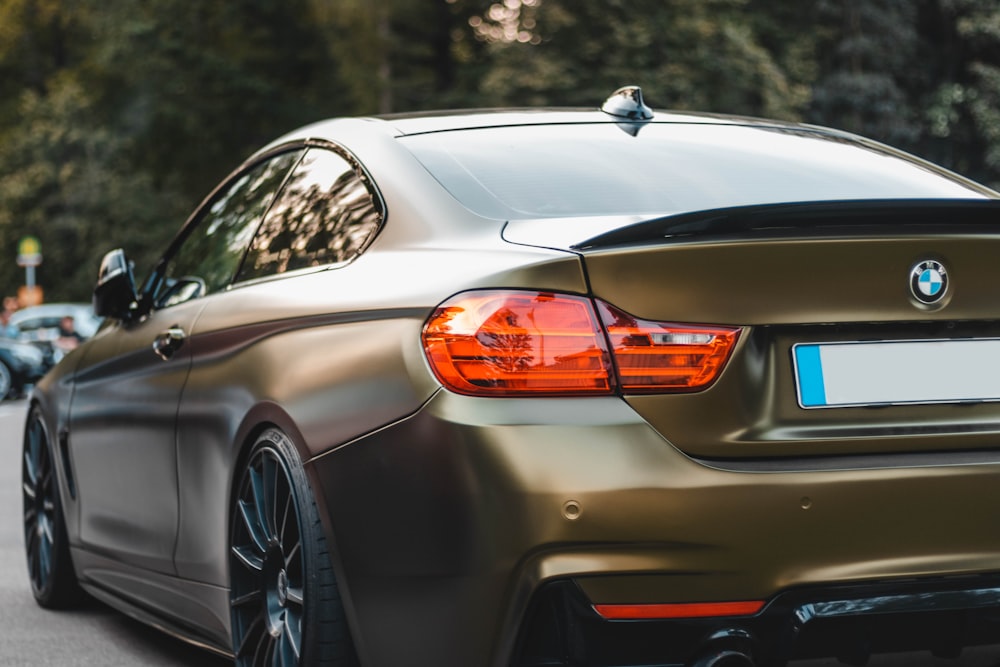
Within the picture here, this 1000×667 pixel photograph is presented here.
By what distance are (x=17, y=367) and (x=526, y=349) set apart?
2140 centimetres

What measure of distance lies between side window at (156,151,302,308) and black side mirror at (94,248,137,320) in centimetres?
12

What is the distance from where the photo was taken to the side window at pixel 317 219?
3670 mm

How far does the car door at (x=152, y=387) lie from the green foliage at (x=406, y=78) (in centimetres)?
3085

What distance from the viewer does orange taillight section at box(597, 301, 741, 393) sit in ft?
9.42

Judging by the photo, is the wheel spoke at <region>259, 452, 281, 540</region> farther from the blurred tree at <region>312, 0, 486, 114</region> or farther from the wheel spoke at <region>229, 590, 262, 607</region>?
the blurred tree at <region>312, 0, 486, 114</region>

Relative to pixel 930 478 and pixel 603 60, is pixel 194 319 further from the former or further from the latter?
pixel 603 60

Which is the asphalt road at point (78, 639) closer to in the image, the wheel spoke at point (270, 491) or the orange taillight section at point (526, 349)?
the wheel spoke at point (270, 491)

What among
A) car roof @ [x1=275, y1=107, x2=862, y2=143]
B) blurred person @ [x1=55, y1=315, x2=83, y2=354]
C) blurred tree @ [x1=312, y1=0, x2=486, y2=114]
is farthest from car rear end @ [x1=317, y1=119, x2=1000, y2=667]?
blurred tree @ [x1=312, y1=0, x2=486, y2=114]

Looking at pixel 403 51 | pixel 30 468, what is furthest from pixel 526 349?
pixel 403 51

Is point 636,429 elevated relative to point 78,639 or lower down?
elevated

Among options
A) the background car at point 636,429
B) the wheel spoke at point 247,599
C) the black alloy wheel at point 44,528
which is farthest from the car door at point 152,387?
the background car at point 636,429

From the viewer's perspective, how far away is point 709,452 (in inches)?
113

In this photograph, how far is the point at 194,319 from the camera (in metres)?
4.33

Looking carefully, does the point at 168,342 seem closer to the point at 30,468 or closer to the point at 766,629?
the point at 30,468
